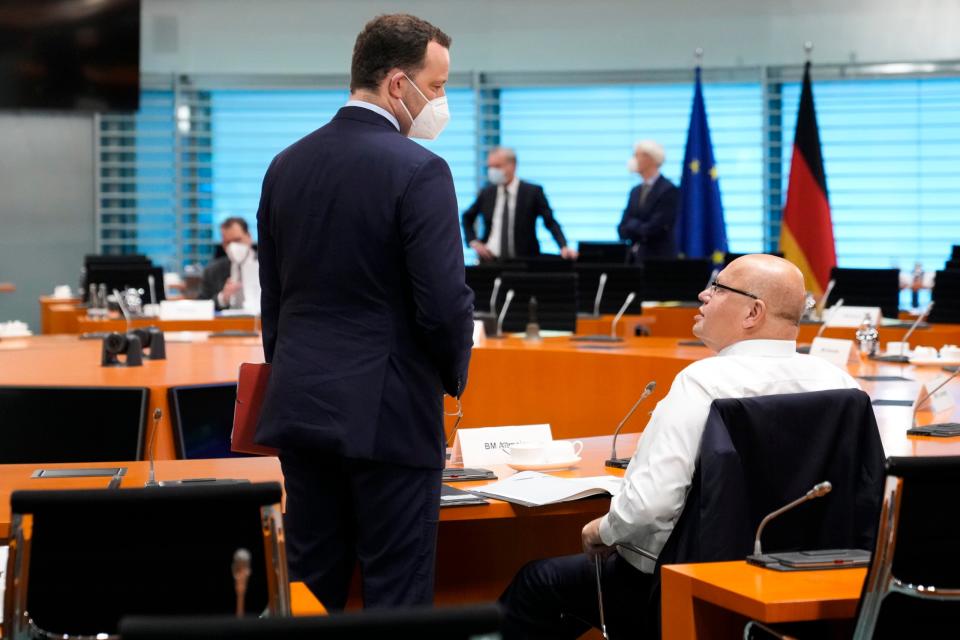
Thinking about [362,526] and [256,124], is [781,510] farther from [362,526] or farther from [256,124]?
[256,124]

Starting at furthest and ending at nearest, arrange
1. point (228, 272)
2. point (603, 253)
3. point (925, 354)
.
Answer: point (603, 253)
point (228, 272)
point (925, 354)

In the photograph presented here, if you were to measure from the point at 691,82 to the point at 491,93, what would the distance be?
6.83 ft

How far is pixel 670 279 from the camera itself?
29.3 feet

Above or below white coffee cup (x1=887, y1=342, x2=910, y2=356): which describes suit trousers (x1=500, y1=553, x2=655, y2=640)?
below

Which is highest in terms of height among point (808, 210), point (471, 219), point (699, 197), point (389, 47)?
point (699, 197)

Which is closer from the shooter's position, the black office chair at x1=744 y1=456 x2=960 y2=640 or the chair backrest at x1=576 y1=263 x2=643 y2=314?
the black office chair at x1=744 y1=456 x2=960 y2=640

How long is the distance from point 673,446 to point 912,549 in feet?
1.93

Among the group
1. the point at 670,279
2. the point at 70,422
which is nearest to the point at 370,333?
→ the point at 70,422

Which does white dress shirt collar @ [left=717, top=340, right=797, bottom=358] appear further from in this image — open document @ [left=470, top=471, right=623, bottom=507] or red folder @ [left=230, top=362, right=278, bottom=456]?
red folder @ [left=230, top=362, right=278, bottom=456]

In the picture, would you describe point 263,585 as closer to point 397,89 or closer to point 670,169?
point 397,89

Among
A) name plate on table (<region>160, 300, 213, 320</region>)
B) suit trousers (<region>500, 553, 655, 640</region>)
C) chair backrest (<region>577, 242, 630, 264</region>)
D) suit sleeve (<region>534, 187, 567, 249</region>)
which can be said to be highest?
suit sleeve (<region>534, 187, 567, 249</region>)

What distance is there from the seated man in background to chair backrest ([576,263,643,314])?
2.26m

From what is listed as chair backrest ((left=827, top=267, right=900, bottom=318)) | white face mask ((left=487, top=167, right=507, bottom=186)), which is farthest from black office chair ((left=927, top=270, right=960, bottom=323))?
white face mask ((left=487, top=167, right=507, bottom=186))

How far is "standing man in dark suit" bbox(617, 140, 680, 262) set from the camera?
32.1 ft
